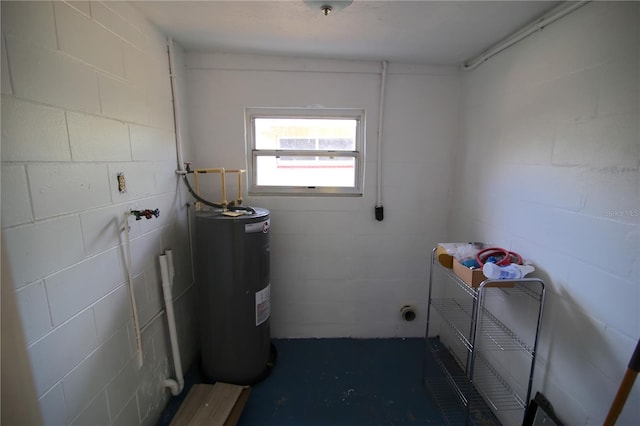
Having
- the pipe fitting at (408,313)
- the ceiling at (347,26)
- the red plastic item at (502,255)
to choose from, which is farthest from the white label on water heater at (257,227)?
the pipe fitting at (408,313)

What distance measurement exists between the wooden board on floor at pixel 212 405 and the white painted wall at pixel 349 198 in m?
0.69

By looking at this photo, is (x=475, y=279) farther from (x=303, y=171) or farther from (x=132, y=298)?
(x=132, y=298)

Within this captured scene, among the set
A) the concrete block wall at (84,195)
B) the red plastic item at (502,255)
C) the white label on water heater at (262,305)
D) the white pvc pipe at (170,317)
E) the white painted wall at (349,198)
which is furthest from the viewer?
the white painted wall at (349,198)

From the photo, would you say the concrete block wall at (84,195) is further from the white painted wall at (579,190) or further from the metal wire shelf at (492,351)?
the white painted wall at (579,190)

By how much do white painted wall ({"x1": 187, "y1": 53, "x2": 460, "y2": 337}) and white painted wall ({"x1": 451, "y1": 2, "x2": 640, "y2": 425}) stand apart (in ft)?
1.91

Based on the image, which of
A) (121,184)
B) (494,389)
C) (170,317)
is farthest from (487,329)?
(121,184)

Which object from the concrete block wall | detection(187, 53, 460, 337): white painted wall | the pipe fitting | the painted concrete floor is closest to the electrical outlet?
the concrete block wall

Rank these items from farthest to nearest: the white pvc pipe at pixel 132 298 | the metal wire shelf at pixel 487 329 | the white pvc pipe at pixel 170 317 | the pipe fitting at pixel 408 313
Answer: the pipe fitting at pixel 408 313 → the white pvc pipe at pixel 170 317 → the metal wire shelf at pixel 487 329 → the white pvc pipe at pixel 132 298

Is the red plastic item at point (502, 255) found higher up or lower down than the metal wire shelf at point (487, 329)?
higher up

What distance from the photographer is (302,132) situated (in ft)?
7.25

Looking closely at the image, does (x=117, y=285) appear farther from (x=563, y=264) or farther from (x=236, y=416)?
(x=563, y=264)

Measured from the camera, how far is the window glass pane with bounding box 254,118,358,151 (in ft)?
7.21

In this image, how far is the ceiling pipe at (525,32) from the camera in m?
1.25

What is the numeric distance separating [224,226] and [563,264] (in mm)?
1776
